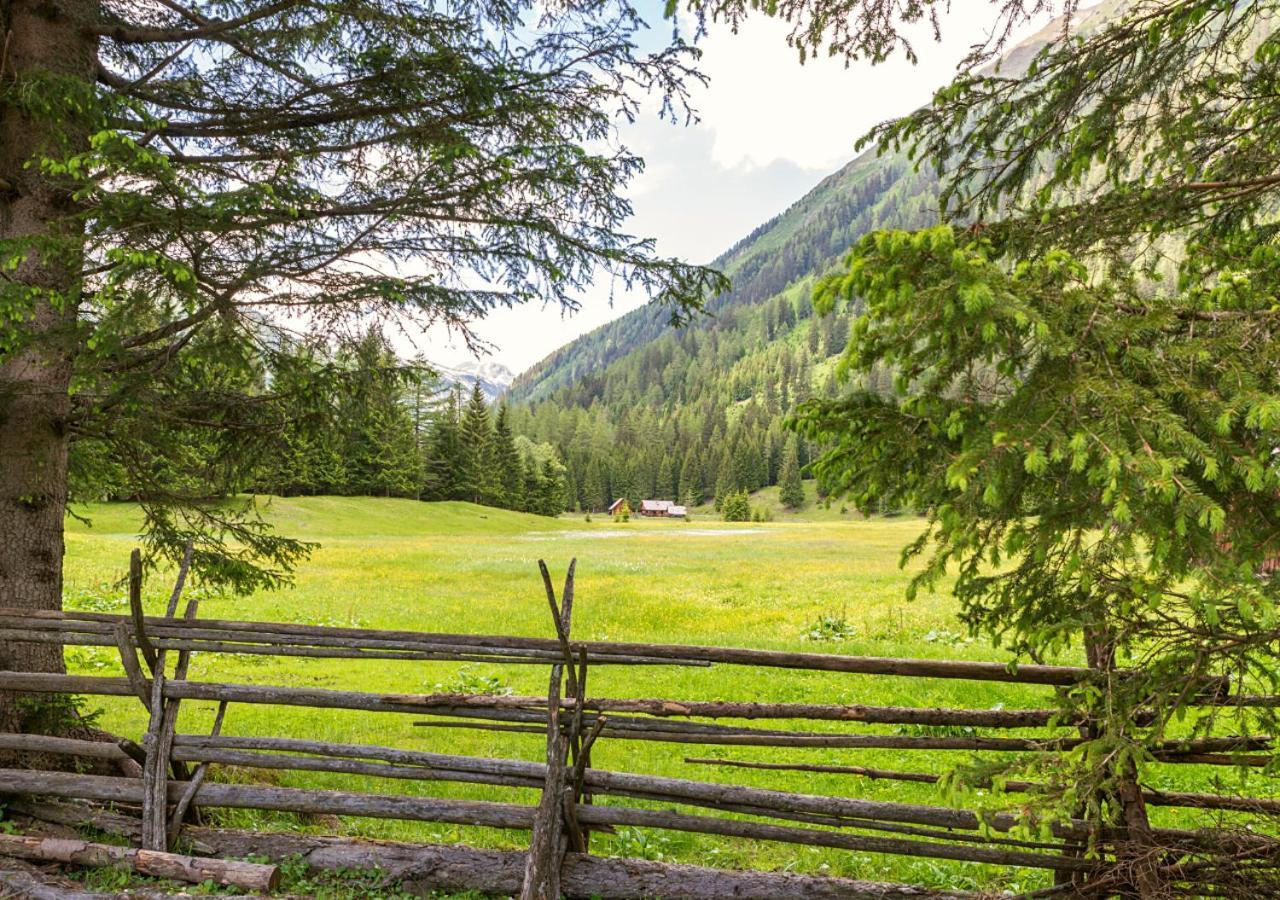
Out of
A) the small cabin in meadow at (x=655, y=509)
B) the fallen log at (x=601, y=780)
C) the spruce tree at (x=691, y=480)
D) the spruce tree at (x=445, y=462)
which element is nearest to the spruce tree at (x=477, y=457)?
the spruce tree at (x=445, y=462)

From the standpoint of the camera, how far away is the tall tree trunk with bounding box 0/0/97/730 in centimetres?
550

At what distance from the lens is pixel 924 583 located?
3016mm

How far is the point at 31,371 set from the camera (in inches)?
221

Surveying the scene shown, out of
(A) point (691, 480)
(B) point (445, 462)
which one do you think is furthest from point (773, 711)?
(A) point (691, 480)

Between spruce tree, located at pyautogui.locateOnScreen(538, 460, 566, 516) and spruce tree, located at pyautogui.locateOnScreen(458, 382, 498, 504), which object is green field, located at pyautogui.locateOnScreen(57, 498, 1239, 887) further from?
spruce tree, located at pyautogui.locateOnScreen(538, 460, 566, 516)

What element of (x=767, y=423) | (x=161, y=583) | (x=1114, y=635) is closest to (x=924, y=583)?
(x=1114, y=635)

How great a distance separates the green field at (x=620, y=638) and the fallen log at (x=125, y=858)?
3.48ft

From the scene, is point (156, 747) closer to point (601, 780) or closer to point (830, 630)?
point (601, 780)

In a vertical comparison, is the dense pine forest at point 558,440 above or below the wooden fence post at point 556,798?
above

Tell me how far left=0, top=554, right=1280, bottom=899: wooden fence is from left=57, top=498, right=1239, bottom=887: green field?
26.2 inches

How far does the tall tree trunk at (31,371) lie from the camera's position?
5.50 metres

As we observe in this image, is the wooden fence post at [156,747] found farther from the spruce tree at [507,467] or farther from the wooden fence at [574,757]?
the spruce tree at [507,467]

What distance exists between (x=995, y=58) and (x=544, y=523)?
61.3 metres

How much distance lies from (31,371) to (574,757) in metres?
5.37
